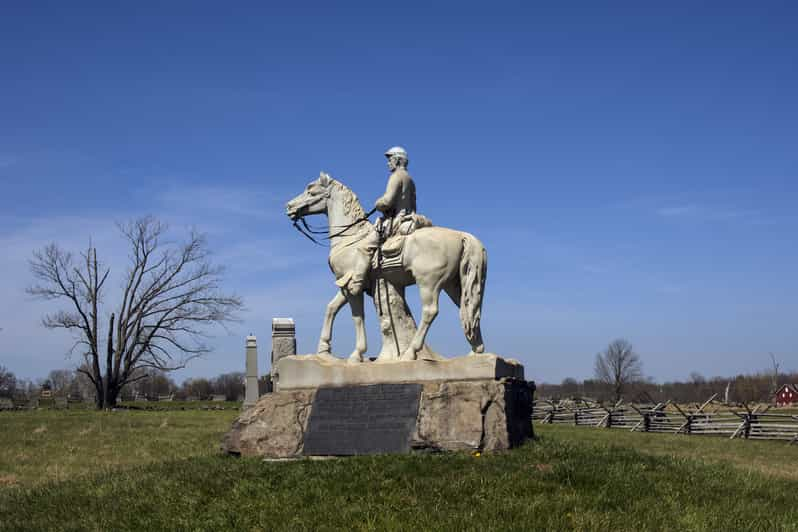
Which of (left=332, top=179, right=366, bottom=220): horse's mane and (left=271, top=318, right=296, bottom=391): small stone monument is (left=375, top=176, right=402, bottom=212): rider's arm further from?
(left=271, top=318, right=296, bottom=391): small stone monument

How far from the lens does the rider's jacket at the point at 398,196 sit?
34.5ft

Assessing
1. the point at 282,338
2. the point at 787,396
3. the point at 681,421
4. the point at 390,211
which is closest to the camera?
the point at 390,211

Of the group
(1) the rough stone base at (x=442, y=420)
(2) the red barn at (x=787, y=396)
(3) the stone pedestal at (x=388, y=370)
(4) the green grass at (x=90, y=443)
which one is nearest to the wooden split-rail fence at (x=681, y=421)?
(4) the green grass at (x=90, y=443)

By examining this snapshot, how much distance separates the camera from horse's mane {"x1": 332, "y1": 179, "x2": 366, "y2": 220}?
11062 millimetres

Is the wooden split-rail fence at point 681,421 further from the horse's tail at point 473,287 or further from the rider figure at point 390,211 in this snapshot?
the rider figure at point 390,211

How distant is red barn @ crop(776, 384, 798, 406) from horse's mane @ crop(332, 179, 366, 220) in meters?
54.2

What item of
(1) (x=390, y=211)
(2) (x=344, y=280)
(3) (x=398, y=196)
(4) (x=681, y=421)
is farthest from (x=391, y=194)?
(4) (x=681, y=421)

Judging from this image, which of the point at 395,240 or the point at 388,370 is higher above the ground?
the point at 395,240

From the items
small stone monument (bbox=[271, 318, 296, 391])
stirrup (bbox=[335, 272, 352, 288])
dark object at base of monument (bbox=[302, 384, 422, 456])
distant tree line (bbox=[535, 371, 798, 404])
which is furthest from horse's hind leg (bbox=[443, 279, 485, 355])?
distant tree line (bbox=[535, 371, 798, 404])

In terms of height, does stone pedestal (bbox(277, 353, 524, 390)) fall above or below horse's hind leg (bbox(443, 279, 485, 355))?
below

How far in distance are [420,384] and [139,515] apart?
360 centimetres

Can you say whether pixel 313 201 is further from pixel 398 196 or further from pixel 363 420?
pixel 363 420

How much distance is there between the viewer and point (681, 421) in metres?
29.1

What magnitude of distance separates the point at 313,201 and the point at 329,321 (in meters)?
1.80
